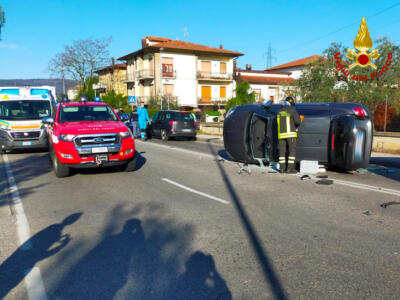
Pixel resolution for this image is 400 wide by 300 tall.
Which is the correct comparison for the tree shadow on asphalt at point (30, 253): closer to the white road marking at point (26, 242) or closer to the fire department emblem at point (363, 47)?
the white road marking at point (26, 242)

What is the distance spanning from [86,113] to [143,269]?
6728mm

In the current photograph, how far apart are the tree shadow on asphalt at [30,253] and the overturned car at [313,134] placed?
18.7ft

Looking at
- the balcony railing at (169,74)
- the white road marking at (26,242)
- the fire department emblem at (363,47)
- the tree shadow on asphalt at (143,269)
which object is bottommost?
the white road marking at (26,242)

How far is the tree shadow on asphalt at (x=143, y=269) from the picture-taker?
3.17m

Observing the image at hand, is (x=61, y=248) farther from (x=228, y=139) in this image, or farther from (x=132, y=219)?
(x=228, y=139)

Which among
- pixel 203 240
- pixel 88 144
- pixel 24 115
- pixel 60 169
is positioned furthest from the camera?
pixel 24 115

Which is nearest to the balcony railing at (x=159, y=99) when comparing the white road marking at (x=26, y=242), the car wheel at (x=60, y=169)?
the car wheel at (x=60, y=169)

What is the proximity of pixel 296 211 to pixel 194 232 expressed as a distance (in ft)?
5.98

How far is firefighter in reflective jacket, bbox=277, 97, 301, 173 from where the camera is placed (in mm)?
8344

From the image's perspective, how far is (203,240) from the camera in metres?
4.36

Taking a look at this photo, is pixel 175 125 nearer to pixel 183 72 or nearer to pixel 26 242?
pixel 26 242

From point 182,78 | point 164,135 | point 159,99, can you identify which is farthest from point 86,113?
point 182,78

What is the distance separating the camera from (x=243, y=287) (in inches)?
127

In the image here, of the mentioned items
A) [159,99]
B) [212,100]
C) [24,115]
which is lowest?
[24,115]
